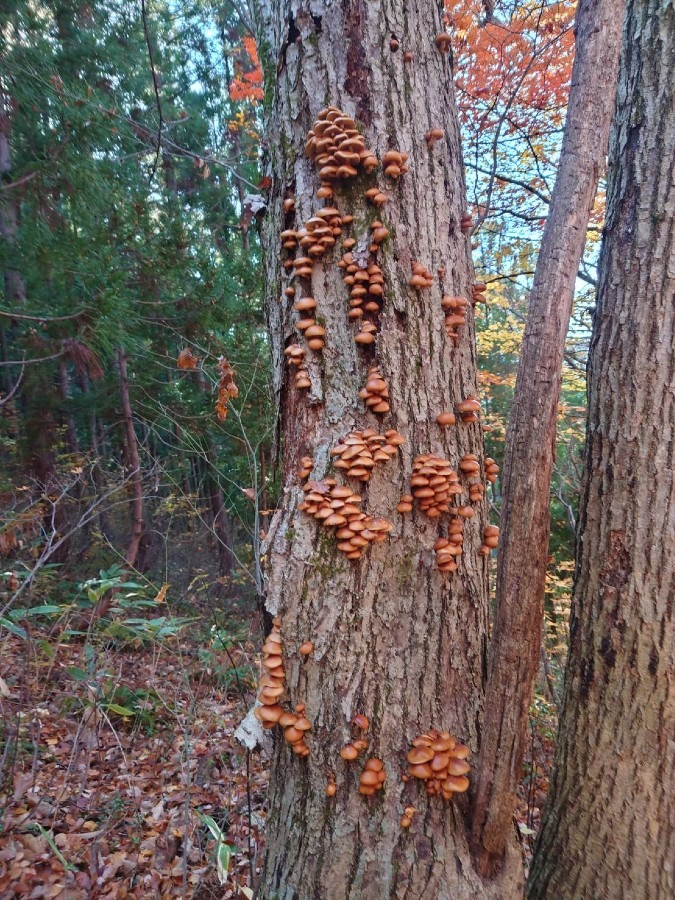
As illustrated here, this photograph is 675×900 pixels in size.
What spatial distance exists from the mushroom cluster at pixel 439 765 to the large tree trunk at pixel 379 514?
0.12 feet

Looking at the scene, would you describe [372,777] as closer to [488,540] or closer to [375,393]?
[488,540]

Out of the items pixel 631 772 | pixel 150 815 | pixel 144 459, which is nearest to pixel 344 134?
pixel 631 772

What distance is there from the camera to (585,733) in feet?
6.21

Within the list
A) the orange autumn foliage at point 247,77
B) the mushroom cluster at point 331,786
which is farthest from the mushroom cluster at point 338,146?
the orange autumn foliage at point 247,77

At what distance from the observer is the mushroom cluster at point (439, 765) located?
1535 millimetres

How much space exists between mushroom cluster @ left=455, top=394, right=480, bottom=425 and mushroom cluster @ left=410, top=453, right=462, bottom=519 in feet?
0.63

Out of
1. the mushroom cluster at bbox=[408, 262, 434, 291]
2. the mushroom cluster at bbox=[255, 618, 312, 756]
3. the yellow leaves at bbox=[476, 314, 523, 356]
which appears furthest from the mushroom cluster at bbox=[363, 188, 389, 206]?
the yellow leaves at bbox=[476, 314, 523, 356]

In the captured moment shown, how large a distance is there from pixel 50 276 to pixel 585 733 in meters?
8.00

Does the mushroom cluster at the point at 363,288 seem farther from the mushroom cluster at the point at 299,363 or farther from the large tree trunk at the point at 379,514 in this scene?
the mushroom cluster at the point at 299,363

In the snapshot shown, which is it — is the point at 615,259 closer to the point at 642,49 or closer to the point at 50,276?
the point at 642,49

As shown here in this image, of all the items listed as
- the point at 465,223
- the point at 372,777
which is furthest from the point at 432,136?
the point at 372,777

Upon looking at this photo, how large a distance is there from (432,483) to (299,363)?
59 centimetres

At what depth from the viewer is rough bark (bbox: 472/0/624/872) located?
5.08ft

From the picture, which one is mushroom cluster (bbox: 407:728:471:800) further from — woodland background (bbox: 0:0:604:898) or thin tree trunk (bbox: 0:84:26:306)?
thin tree trunk (bbox: 0:84:26:306)
